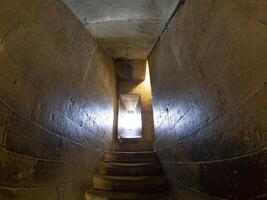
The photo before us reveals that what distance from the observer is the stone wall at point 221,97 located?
85 centimetres

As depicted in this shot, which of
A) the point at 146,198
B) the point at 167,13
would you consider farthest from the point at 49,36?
the point at 146,198

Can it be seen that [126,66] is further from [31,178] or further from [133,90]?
[31,178]

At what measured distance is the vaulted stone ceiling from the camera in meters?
1.98

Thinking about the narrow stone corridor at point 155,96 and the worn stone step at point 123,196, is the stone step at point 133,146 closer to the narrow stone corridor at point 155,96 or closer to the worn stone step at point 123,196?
the narrow stone corridor at point 155,96

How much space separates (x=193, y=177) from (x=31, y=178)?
136cm

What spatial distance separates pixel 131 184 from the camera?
233 centimetres

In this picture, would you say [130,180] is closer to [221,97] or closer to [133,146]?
[133,146]

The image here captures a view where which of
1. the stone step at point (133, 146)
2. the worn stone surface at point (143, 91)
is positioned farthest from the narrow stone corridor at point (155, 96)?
the worn stone surface at point (143, 91)

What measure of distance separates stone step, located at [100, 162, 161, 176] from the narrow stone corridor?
0.02m

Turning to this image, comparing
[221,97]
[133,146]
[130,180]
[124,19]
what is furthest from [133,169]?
[124,19]

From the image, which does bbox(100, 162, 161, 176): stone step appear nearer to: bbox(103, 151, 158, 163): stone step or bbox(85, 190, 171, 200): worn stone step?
bbox(103, 151, 158, 163): stone step

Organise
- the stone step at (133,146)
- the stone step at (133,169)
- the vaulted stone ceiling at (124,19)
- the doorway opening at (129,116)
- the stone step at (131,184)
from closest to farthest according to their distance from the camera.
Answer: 1. the vaulted stone ceiling at (124,19)
2. the stone step at (131,184)
3. the stone step at (133,169)
4. the stone step at (133,146)
5. the doorway opening at (129,116)

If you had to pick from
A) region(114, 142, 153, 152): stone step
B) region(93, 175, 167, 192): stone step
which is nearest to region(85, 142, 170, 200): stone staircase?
region(93, 175, 167, 192): stone step

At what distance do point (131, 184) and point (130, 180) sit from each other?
53 mm
